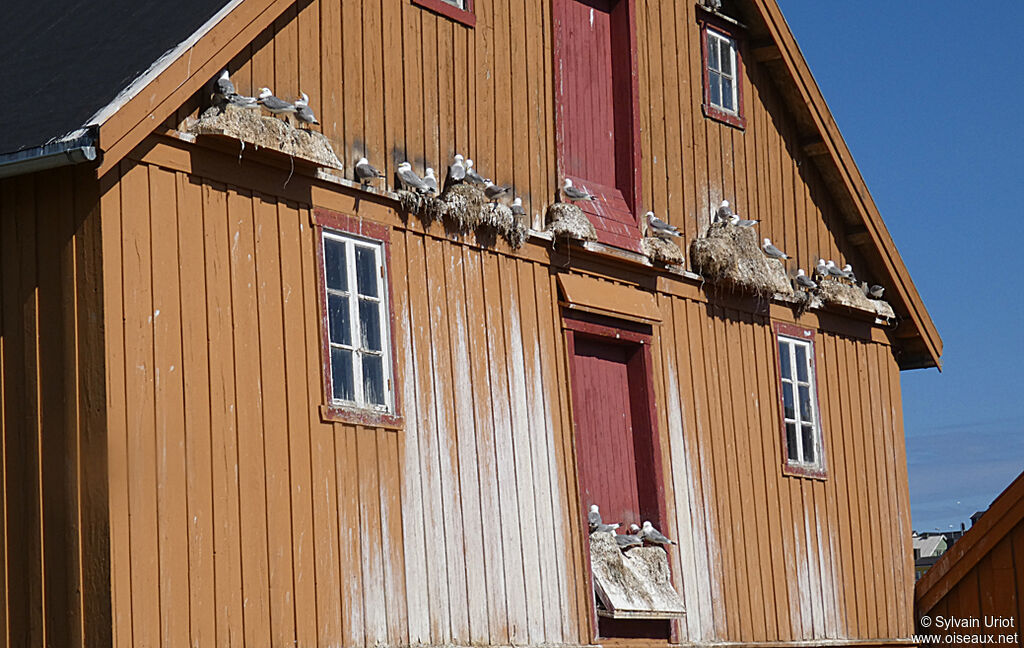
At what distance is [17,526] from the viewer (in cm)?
1069

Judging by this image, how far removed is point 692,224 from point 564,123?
2070 millimetres

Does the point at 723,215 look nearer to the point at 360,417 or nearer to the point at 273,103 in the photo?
the point at 360,417

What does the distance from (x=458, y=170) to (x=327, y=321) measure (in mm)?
1993

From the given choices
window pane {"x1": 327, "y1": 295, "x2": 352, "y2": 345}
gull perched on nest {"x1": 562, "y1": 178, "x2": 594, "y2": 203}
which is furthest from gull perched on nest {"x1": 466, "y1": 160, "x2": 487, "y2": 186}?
window pane {"x1": 327, "y1": 295, "x2": 352, "y2": 345}

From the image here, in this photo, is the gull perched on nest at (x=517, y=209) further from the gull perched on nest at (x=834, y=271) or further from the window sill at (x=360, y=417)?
the gull perched on nest at (x=834, y=271)

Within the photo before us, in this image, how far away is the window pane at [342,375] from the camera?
480 inches

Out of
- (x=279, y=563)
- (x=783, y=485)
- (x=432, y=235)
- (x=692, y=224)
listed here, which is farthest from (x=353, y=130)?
(x=783, y=485)

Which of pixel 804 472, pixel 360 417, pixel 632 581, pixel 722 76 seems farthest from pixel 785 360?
pixel 360 417

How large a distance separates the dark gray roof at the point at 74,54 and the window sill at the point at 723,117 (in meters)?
6.67

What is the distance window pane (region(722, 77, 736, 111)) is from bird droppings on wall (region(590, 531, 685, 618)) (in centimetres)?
501

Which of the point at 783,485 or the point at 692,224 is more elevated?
the point at 692,224

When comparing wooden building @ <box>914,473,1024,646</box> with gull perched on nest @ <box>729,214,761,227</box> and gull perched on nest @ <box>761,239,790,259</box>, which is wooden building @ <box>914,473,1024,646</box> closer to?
gull perched on nest @ <box>761,239,790,259</box>

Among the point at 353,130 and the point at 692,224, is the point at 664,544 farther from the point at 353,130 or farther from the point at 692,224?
the point at 353,130

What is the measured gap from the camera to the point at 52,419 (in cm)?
1065
